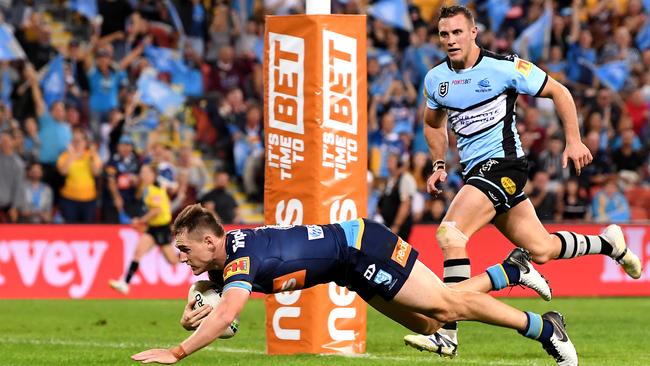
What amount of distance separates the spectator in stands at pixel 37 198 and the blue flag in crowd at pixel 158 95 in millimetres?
2406

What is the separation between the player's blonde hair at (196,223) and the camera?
8320mm

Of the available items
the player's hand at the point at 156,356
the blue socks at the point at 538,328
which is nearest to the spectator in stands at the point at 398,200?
the blue socks at the point at 538,328

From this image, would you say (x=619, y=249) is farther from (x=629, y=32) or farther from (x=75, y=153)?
(x=629, y=32)

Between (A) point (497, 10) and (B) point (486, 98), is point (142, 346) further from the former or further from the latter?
(A) point (497, 10)

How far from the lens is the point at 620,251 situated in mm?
11617

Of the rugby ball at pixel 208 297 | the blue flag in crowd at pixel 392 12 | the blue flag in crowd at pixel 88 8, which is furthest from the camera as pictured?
the blue flag in crowd at pixel 392 12

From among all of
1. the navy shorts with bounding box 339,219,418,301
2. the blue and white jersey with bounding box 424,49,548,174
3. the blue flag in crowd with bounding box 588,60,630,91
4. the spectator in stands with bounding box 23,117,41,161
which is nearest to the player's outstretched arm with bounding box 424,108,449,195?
the blue and white jersey with bounding box 424,49,548,174

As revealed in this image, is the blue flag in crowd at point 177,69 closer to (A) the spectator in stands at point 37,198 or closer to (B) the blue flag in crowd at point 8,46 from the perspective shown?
(B) the blue flag in crowd at point 8,46

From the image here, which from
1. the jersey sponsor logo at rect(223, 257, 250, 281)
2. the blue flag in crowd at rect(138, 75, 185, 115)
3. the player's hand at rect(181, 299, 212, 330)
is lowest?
the blue flag in crowd at rect(138, 75, 185, 115)

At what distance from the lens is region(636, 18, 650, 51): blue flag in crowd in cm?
2488

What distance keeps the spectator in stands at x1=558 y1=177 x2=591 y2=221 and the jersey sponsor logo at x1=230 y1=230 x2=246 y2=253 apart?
1385 cm

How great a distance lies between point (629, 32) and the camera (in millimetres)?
24984

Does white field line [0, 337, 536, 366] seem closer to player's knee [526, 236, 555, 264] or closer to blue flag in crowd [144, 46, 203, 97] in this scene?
player's knee [526, 236, 555, 264]

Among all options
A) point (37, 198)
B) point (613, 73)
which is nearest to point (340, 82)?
point (37, 198)
